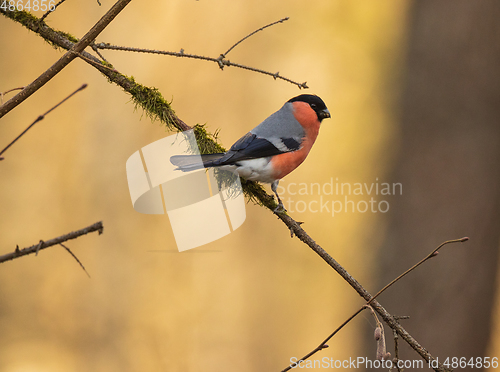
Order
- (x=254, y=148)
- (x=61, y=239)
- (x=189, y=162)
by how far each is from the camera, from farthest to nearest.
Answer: (x=254, y=148) → (x=189, y=162) → (x=61, y=239)

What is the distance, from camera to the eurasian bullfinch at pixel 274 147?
912 millimetres

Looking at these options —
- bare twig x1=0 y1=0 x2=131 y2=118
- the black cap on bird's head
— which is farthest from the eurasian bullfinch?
bare twig x1=0 y1=0 x2=131 y2=118

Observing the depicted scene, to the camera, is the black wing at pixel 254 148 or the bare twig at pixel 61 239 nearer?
the bare twig at pixel 61 239

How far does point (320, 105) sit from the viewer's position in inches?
42.3

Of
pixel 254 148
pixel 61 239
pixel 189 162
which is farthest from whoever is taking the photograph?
pixel 254 148

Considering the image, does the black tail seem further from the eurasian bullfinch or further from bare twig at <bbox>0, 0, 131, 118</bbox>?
bare twig at <bbox>0, 0, 131, 118</bbox>

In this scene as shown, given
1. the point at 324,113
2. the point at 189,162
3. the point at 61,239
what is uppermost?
the point at 324,113

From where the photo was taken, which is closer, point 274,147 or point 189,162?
point 189,162

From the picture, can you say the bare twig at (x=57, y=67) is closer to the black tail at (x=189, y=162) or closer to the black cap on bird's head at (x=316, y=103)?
the black tail at (x=189, y=162)

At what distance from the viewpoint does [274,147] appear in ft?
3.36

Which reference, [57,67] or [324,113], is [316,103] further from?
[57,67]

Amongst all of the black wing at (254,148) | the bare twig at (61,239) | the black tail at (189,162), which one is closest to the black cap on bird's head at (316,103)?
the black wing at (254,148)

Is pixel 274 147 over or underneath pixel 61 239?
over

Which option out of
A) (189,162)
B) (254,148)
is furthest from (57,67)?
(254,148)
